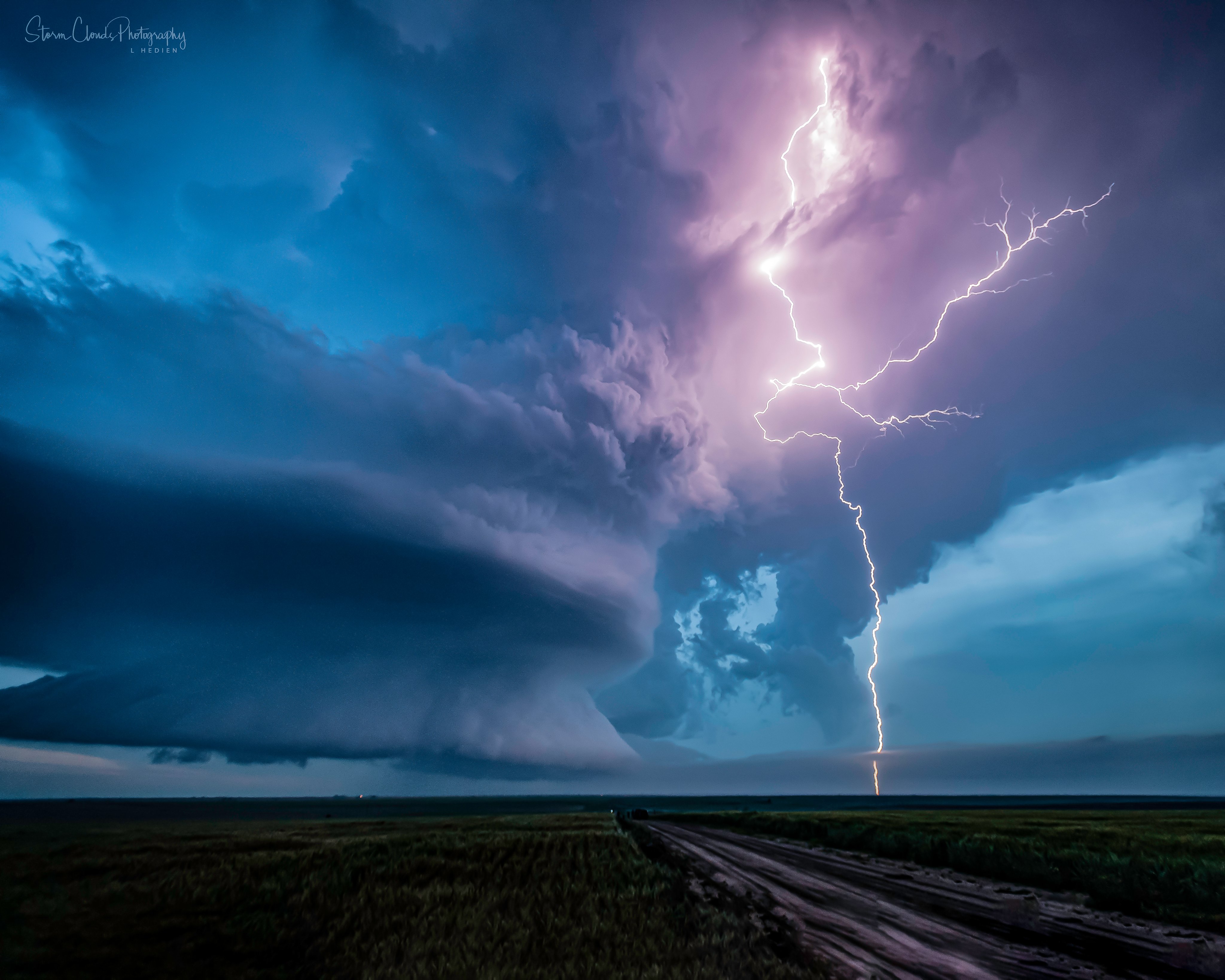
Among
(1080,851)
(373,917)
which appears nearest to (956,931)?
(373,917)

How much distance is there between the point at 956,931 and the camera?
457 inches

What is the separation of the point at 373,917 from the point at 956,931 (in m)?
12.2

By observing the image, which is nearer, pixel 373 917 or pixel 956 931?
pixel 956 931

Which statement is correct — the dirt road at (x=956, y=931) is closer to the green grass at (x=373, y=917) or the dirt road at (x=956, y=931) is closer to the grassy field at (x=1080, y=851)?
the green grass at (x=373, y=917)

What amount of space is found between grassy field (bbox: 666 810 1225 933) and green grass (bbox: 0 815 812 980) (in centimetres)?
1206

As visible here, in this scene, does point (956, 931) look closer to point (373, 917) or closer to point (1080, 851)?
point (373, 917)

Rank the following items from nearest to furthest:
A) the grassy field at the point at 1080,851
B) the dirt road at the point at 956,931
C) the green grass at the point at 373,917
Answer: the dirt road at the point at 956,931 → the green grass at the point at 373,917 → the grassy field at the point at 1080,851

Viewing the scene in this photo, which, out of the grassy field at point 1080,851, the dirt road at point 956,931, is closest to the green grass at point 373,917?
the dirt road at point 956,931

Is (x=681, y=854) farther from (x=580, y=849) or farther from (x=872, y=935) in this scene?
(x=872, y=935)

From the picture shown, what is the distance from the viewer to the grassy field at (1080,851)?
49.9 ft

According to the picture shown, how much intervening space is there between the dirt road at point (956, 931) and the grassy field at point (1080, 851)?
2035 mm

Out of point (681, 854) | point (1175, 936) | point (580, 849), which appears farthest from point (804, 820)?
point (1175, 936)

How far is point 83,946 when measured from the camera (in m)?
10.6

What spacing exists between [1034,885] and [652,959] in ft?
56.0
